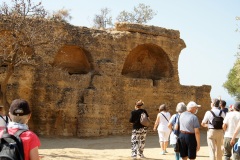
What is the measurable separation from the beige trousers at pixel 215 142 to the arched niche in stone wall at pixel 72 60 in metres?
12.1

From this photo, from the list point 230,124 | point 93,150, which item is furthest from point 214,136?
point 93,150

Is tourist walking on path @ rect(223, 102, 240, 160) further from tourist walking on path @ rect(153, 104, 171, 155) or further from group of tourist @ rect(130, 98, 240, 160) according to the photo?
tourist walking on path @ rect(153, 104, 171, 155)

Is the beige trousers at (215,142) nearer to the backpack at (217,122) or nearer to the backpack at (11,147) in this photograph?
the backpack at (217,122)

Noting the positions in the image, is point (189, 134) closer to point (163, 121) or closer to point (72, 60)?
point (163, 121)

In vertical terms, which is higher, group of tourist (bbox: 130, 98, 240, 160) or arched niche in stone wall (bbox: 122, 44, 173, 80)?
arched niche in stone wall (bbox: 122, 44, 173, 80)

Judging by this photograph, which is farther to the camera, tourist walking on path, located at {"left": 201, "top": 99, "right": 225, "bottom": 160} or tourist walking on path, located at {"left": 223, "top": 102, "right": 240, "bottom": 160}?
tourist walking on path, located at {"left": 201, "top": 99, "right": 225, "bottom": 160}

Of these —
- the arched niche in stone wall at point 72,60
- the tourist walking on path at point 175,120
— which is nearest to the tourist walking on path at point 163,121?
the tourist walking on path at point 175,120

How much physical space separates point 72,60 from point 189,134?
13535mm

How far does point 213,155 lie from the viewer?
9203mm

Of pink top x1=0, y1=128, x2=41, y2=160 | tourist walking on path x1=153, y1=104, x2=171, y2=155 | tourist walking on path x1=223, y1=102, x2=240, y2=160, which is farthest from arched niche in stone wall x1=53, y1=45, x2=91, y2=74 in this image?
pink top x1=0, y1=128, x2=41, y2=160

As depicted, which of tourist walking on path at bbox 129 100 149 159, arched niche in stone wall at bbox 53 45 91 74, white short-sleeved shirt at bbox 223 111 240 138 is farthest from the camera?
arched niche in stone wall at bbox 53 45 91 74

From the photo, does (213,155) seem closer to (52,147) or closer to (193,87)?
(52,147)

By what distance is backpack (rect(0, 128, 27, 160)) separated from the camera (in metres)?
3.71

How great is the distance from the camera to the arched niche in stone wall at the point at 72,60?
20234 mm
